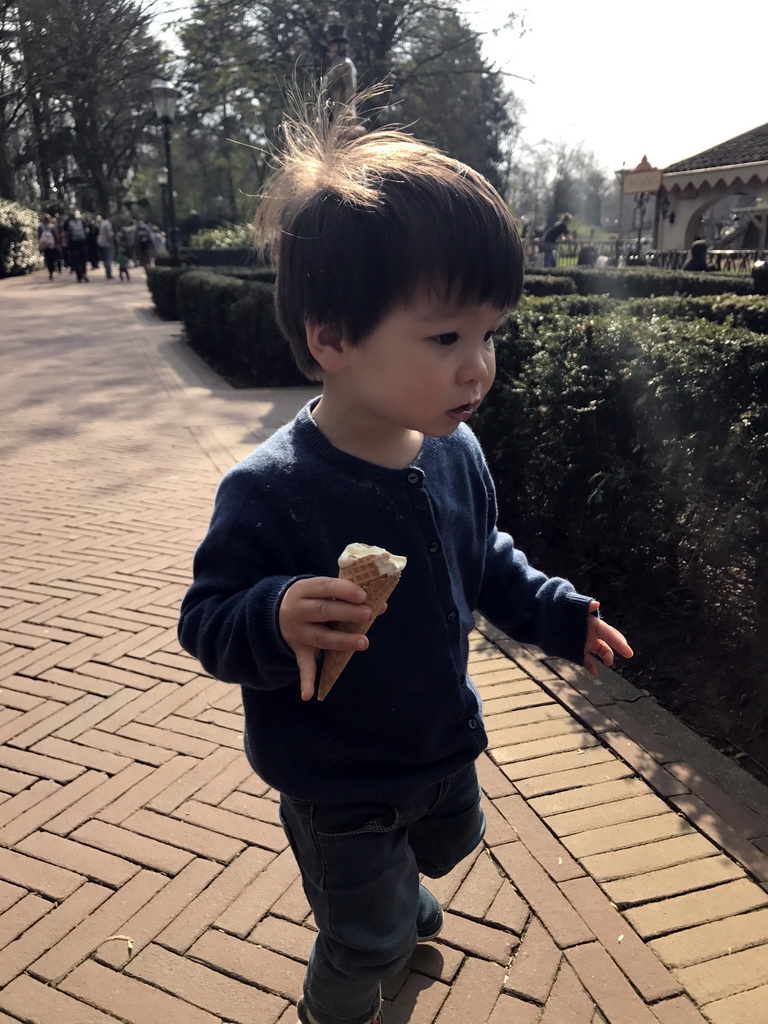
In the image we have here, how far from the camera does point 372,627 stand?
154 centimetres

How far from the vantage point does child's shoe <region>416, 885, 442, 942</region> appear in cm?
200

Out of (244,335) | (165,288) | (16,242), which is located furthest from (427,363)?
(16,242)

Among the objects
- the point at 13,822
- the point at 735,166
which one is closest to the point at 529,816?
the point at 13,822

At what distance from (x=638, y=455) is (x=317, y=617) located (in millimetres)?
2675

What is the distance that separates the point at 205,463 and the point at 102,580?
2.32m

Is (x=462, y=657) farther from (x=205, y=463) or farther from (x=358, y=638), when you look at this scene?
(x=205, y=463)

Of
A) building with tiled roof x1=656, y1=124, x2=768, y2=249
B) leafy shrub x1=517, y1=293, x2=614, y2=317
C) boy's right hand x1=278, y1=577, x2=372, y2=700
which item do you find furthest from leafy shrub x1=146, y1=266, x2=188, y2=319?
boy's right hand x1=278, y1=577, x2=372, y2=700

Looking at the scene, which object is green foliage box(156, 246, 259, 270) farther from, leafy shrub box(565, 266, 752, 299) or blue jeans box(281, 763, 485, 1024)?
blue jeans box(281, 763, 485, 1024)

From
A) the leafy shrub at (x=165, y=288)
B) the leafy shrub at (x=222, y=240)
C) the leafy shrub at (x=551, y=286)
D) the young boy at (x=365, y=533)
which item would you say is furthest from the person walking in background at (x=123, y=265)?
the young boy at (x=365, y=533)

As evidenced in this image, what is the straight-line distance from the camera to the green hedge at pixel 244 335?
10438 millimetres

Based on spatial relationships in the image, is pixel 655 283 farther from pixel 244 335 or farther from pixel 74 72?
pixel 74 72

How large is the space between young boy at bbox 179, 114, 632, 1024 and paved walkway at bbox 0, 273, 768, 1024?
1.29ft

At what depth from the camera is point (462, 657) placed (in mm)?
1680

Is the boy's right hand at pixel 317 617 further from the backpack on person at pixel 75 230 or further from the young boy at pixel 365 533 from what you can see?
the backpack on person at pixel 75 230
